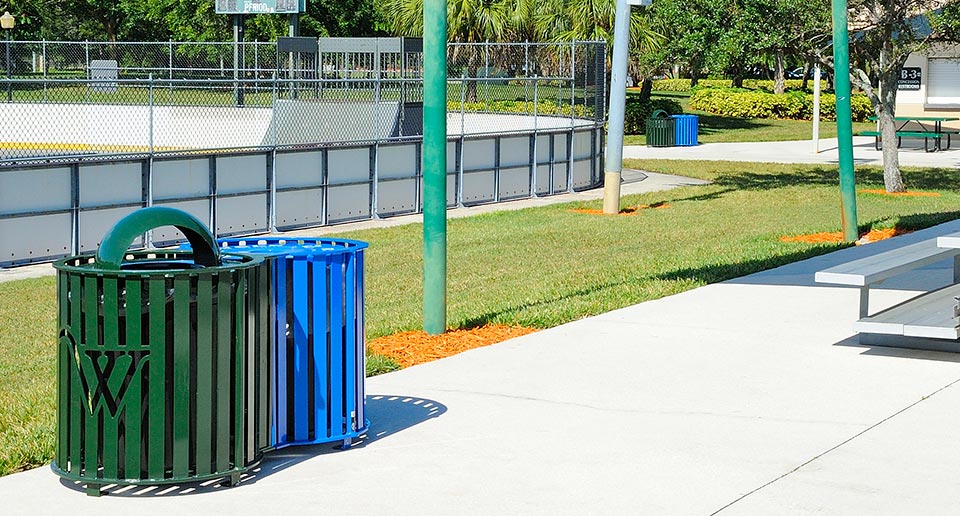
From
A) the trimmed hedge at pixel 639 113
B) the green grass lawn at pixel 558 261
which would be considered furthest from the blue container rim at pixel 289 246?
the trimmed hedge at pixel 639 113

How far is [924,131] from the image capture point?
38.5 m

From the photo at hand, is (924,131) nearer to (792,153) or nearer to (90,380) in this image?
(792,153)

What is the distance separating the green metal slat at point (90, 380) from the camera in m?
5.44

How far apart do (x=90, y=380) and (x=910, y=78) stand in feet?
126

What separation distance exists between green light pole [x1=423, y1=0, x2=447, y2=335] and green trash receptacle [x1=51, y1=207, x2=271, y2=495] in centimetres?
347

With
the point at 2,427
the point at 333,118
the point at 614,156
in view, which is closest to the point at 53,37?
the point at 333,118

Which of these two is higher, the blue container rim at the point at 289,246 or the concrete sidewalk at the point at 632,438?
the blue container rim at the point at 289,246

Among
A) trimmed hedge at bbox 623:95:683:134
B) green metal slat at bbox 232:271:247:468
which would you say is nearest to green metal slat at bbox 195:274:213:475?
green metal slat at bbox 232:271:247:468

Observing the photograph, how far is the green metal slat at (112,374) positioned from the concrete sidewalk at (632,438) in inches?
7.3

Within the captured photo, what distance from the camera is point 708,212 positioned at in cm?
1947

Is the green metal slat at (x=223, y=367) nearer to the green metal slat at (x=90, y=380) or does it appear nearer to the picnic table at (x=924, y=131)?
the green metal slat at (x=90, y=380)

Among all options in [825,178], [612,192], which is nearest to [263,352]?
[612,192]

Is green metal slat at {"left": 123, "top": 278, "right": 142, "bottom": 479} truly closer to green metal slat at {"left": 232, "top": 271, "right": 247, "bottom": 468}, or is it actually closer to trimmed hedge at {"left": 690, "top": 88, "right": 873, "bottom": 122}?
green metal slat at {"left": 232, "top": 271, "right": 247, "bottom": 468}

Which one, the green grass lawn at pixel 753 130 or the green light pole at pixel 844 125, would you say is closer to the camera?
the green light pole at pixel 844 125
